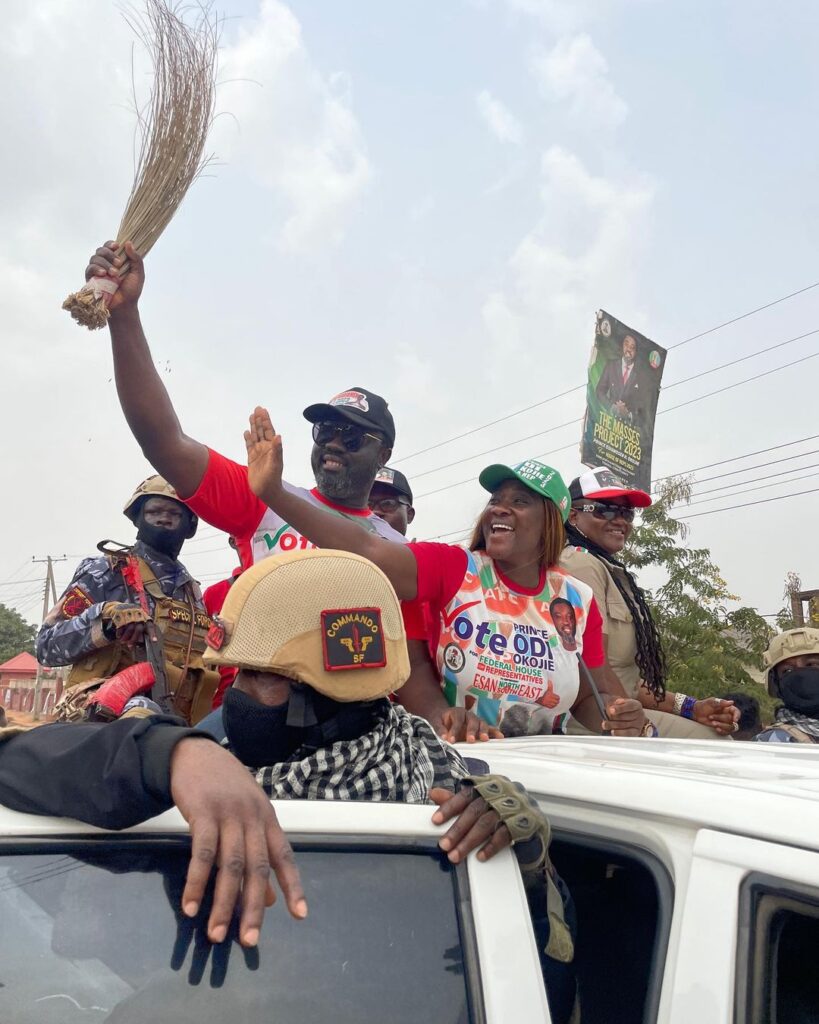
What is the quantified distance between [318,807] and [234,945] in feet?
0.77

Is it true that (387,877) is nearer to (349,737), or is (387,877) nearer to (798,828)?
(349,737)

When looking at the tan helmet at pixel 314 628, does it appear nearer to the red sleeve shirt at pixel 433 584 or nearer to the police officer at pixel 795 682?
the red sleeve shirt at pixel 433 584

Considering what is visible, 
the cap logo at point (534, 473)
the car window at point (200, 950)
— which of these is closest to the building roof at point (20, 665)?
the cap logo at point (534, 473)

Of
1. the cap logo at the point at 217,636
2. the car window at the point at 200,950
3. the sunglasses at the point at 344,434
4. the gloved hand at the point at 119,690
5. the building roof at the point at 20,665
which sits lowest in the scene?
the car window at the point at 200,950

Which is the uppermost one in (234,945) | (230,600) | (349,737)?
(230,600)

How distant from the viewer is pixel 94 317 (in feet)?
8.86

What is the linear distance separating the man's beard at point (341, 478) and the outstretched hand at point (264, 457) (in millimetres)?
565

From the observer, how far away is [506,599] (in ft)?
10.2

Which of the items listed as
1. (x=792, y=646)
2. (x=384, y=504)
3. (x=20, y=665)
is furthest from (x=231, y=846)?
(x=20, y=665)

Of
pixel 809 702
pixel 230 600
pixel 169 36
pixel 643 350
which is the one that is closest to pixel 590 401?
pixel 643 350

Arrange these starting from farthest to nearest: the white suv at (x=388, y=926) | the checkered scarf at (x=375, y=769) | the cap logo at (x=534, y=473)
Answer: the cap logo at (x=534, y=473)
the checkered scarf at (x=375, y=769)
the white suv at (x=388, y=926)

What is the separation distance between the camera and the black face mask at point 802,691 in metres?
3.98

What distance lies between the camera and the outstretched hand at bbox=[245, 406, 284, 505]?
112 inches

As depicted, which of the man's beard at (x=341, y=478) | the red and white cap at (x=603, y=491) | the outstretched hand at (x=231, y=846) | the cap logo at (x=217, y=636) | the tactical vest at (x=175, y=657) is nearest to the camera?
the outstretched hand at (x=231, y=846)
